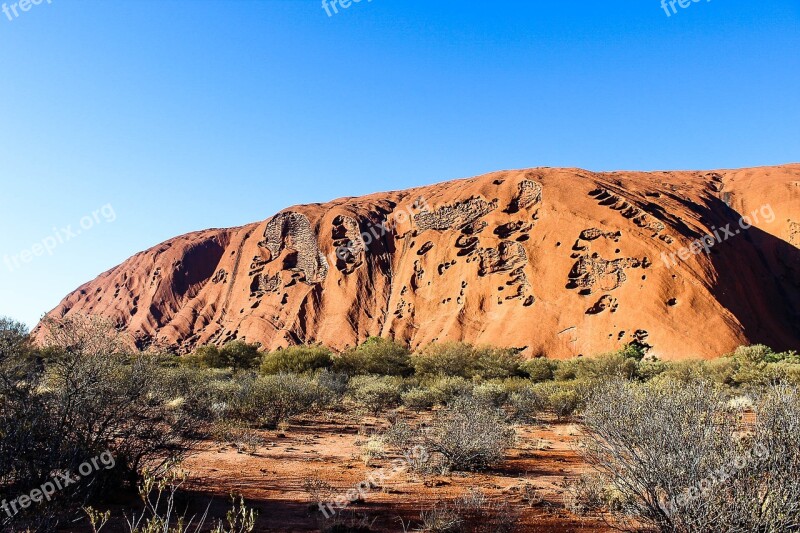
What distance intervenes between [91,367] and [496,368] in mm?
25132

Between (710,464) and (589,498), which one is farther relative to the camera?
(589,498)

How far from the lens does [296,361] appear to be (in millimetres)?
28953

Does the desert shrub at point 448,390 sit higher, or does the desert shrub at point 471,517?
the desert shrub at point 471,517

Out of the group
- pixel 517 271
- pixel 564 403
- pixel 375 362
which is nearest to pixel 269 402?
pixel 564 403

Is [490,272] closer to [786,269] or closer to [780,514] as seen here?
[786,269]

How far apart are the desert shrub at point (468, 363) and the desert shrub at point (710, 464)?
24030 mm

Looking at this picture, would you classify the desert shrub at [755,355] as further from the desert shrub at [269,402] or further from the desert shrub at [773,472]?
the desert shrub at [773,472]

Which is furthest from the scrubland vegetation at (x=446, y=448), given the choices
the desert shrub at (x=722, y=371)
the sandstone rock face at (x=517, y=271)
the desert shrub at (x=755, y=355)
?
the sandstone rock face at (x=517, y=271)

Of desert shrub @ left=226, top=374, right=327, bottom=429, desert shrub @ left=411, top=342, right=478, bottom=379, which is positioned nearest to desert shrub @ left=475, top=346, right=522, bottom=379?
desert shrub @ left=411, top=342, right=478, bottom=379

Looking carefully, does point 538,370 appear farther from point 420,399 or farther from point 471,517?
point 471,517

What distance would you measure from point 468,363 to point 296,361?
1115 cm

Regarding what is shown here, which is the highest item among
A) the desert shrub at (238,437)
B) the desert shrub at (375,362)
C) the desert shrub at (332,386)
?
the desert shrub at (238,437)

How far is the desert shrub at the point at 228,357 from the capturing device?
3244 centimetres

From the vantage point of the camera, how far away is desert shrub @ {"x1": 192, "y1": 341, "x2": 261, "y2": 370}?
1277 inches
